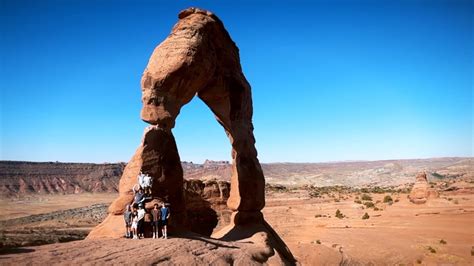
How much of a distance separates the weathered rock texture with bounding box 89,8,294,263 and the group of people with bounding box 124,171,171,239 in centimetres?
33

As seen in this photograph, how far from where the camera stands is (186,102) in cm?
1202

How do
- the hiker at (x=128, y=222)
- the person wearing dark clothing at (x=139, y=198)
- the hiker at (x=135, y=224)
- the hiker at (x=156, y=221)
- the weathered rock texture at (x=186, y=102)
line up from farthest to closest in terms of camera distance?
the weathered rock texture at (x=186, y=102) → the person wearing dark clothing at (x=139, y=198) → the hiker at (x=156, y=221) → the hiker at (x=128, y=222) → the hiker at (x=135, y=224)

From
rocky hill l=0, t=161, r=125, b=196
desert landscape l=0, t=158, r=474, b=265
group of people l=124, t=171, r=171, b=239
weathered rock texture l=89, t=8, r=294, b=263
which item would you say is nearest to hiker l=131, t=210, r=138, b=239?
group of people l=124, t=171, r=171, b=239

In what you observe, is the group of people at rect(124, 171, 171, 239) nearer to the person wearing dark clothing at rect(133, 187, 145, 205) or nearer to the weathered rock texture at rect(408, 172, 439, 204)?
Answer: the person wearing dark clothing at rect(133, 187, 145, 205)

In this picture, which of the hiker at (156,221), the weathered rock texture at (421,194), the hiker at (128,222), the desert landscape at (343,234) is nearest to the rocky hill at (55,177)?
the desert landscape at (343,234)

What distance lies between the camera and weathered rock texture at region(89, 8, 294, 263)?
10.2m

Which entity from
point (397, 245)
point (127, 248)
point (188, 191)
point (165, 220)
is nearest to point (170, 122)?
point (165, 220)

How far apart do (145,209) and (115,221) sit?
38.0 inches

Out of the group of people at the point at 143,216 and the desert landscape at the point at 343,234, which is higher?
the group of people at the point at 143,216

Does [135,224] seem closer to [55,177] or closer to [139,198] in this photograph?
[139,198]

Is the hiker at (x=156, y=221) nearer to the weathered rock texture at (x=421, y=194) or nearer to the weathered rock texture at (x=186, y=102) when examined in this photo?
the weathered rock texture at (x=186, y=102)

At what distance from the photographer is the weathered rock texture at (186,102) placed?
10250mm

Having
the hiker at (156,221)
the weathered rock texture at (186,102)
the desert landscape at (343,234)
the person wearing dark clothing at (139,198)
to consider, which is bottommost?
the desert landscape at (343,234)

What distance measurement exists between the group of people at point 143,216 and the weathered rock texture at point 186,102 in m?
0.33
